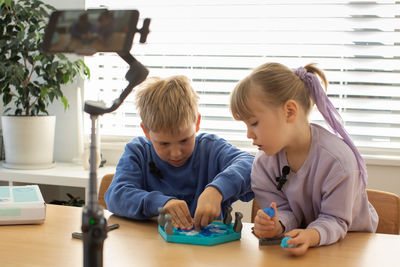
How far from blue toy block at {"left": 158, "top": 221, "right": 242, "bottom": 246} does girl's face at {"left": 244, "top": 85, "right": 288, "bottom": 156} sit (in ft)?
0.86

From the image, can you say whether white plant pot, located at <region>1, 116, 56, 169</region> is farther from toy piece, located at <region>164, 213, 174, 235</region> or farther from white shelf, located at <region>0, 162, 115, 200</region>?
toy piece, located at <region>164, 213, 174, 235</region>

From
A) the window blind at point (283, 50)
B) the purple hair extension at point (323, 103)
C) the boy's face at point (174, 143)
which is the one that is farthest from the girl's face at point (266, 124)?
the window blind at point (283, 50)

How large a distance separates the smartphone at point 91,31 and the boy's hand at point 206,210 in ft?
1.86

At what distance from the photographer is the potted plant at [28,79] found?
2359 millimetres

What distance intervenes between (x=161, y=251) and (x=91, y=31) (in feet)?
1.66

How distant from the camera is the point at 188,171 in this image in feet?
4.82

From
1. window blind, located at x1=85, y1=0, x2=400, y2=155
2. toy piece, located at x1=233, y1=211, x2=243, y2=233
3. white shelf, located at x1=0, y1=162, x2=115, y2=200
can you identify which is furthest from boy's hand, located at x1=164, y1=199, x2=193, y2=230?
window blind, located at x1=85, y1=0, x2=400, y2=155

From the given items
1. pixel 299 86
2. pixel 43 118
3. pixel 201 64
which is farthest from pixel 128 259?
pixel 201 64

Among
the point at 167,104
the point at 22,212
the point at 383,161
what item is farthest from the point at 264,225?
the point at 383,161

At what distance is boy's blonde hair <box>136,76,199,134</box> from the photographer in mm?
1295

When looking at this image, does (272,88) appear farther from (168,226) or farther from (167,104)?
(168,226)

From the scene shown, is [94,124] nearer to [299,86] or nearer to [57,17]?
[57,17]

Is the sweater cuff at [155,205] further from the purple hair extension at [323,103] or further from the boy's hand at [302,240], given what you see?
the purple hair extension at [323,103]

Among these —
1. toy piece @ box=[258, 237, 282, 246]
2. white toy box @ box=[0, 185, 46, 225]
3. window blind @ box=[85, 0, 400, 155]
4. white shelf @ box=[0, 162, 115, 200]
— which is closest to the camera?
toy piece @ box=[258, 237, 282, 246]
